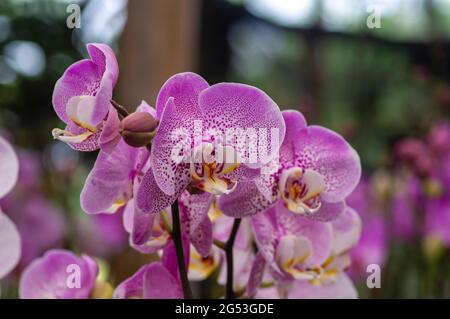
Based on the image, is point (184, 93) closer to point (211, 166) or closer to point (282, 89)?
point (211, 166)

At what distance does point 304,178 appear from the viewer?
0.23 meters

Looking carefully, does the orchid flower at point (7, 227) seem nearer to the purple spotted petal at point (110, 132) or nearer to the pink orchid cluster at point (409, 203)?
the purple spotted petal at point (110, 132)

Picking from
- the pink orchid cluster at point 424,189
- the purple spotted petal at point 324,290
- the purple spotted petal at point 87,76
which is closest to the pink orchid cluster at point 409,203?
the pink orchid cluster at point 424,189

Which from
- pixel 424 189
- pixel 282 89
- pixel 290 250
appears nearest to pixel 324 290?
pixel 290 250

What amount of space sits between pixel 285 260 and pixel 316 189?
0.03 metres

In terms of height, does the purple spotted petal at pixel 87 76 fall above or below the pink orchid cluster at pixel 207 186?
above

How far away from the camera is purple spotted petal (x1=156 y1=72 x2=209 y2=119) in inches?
8.4

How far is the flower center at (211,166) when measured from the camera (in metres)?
0.21

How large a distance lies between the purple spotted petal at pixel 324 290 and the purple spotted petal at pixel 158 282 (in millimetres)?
48

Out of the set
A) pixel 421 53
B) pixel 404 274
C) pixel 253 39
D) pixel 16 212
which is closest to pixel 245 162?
pixel 404 274

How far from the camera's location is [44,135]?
802 millimetres

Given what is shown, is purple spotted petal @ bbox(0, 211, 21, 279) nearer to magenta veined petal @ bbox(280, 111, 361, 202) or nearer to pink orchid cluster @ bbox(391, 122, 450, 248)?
magenta veined petal @ bbox(280, 111, 361, 202)

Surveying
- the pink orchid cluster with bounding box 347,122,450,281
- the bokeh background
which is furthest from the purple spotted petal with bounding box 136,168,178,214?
the pink orchid cluster with bounding box 347,122,450,281

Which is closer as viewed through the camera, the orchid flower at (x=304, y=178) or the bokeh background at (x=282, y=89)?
the orchid flower at (x=304, y=178)
